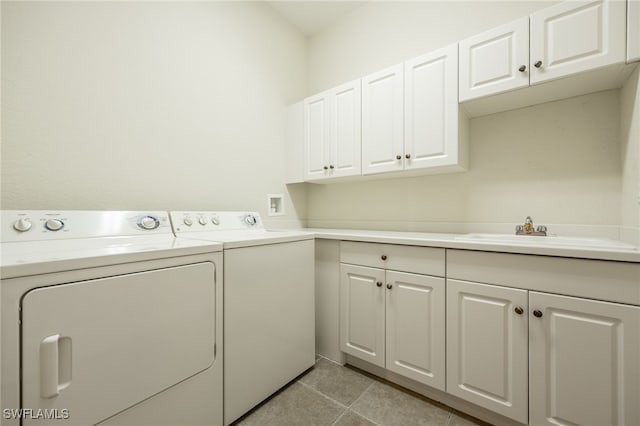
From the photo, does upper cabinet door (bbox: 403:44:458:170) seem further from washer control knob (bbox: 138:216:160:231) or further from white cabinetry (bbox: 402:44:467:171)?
washer control knob (bbox: 138:216:160:231)

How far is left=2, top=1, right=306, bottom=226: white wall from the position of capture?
1146 millimetres

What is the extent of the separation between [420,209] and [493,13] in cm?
135

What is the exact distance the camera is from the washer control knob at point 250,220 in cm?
191

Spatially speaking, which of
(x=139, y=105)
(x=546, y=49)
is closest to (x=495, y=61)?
(x=546, y=49)

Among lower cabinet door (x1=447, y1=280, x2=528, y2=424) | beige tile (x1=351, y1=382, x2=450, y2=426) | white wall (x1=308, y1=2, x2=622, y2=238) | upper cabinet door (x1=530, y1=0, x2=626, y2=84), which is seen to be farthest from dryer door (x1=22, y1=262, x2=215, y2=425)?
upper cabinet door (x1=530, y1=0, x2=626, y2=84)

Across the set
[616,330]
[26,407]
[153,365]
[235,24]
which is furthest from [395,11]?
[26,407]

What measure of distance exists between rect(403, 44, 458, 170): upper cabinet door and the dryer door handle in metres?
1.82

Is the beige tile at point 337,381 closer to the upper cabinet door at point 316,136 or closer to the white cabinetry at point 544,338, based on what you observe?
the white cabinetry at point 544,338

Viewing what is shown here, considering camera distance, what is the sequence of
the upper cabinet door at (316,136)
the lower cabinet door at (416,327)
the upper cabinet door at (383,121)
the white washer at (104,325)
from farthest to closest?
1. the upper cabinet door at (316,136)
2. the upper cabinet door at (383,121)
3. the lower cabinet door at (416,327)
4. the white washer at (104,325)

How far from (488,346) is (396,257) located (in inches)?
23.0

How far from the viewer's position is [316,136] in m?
2.23

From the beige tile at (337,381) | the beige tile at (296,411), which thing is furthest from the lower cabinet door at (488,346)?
the beige tile at (296,411)

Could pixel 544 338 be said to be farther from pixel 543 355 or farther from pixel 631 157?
pixel 631 157

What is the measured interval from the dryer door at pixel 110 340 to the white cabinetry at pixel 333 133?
4.34 feet
